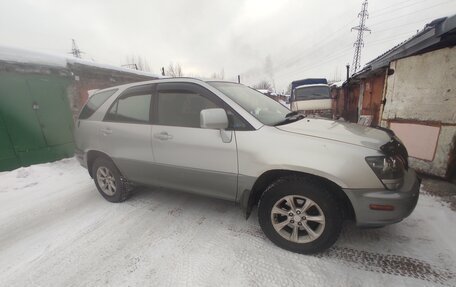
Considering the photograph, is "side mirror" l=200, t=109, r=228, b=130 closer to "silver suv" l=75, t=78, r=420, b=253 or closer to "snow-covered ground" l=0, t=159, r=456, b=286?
"silver suv" l=75, t=78, r=420, b=253

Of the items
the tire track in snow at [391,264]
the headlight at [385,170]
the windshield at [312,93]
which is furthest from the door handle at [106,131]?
the windshield at [312,93]

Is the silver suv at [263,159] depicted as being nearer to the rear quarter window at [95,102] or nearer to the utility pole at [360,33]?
the rear quarter window at [95,102]

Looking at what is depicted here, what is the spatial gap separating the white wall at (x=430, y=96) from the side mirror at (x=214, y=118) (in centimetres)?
411

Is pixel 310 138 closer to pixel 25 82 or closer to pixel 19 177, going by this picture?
pixel 19 177

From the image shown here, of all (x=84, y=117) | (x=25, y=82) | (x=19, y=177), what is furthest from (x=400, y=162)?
(x=25, y=82)

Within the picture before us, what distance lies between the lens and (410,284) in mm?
2033

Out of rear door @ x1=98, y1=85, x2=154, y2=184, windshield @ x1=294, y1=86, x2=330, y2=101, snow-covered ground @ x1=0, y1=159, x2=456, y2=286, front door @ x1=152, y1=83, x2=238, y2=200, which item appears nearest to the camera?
snow-covered ground @ x1=0, y1=159, x2=456, y2=286

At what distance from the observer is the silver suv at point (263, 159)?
212 centimetres

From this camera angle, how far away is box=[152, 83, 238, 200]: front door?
2.63m

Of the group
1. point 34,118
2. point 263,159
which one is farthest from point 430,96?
point 34,118

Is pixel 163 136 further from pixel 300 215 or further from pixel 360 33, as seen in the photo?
pixel 360 33

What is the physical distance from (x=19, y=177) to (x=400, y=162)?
21.3ft

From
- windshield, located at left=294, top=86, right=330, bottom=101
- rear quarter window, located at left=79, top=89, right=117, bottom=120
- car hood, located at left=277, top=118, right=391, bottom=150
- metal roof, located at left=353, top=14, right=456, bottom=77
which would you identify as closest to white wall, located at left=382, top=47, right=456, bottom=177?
metal roof, located at left=353, top=14, right=456, bottom=77

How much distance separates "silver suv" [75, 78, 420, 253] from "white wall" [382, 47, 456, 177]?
232 cm
